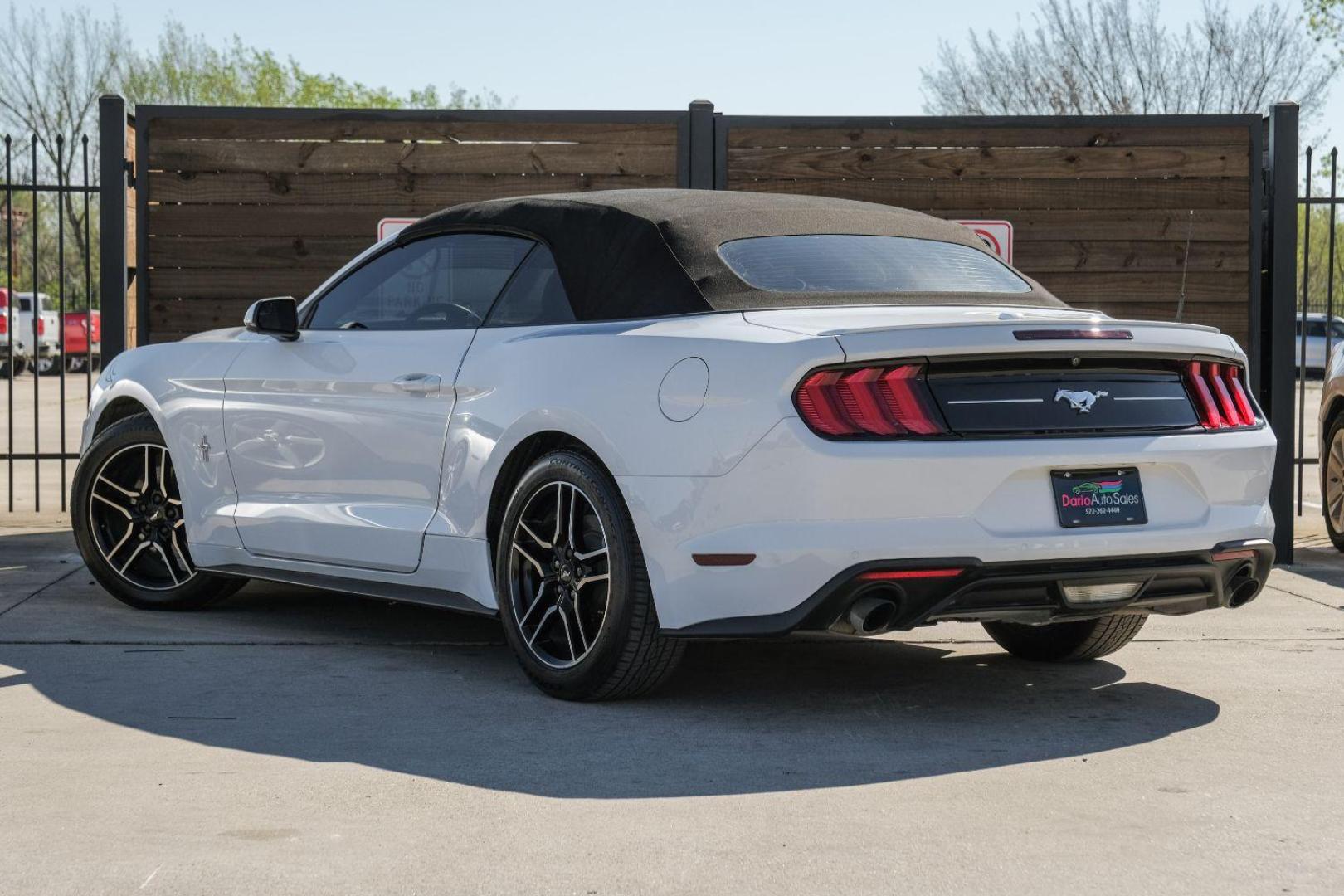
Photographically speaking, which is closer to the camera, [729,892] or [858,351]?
[729,892]

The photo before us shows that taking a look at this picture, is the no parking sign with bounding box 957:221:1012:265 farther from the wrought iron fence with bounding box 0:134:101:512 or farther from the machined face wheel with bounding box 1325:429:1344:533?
the wrought iron fence with bounding box 0:134:101:512

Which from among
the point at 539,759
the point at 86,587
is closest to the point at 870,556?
the point at 539,759

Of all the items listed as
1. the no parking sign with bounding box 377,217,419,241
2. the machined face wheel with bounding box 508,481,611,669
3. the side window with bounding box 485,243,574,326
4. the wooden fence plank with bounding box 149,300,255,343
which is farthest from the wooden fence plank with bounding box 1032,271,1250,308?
the machined face wheel with bounding box 508,481,611,669

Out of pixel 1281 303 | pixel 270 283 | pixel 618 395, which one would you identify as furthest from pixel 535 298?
pixel 1281 303

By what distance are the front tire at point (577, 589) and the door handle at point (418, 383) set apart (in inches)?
22.0

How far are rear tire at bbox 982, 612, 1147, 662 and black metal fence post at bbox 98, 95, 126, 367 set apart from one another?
5.37 meters

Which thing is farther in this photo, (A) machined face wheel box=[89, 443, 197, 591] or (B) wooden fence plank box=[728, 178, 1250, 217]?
(B) wooden fence plank box=[728, 178, 1250, 217]

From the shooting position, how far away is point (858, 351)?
4852 mm

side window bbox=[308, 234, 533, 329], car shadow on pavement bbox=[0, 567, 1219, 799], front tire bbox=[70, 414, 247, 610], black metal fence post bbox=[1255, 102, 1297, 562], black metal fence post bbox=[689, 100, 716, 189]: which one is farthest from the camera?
black metal fence post bbox=[689, 100, 716, 189]

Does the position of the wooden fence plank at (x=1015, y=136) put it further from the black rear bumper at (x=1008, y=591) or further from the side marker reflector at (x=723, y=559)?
the side marker reflector at (x=723, y=559)

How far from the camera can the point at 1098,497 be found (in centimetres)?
507

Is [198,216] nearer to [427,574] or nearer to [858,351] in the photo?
[427,574]

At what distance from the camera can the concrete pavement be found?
3.80 m

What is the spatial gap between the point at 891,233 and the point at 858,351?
1411 mm
